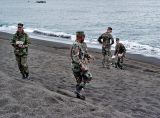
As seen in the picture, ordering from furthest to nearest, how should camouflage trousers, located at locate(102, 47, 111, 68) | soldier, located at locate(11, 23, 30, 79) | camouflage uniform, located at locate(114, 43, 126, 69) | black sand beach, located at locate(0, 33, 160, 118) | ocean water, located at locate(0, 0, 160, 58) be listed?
1. ocean water, located at locate(0, 0, 160, 58)
2. camouflage uniform, located at locate(114, 43, 126, 69)
3. camouflage trousers, located at locate(102, 47, 111, 68)
4. soldier, located at locate(11, 23, 30, 79)
5. black sand beach, located at locate(0, 33, 160, 118)

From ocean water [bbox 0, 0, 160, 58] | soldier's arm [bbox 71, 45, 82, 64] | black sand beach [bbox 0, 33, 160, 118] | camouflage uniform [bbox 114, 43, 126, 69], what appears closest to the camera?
black sand beach [bbox 0, 33, 160, 118]

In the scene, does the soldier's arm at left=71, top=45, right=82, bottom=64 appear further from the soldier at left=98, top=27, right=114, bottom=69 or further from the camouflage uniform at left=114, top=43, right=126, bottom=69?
the camouflage uniform at left=114, top=43, right=126, bottom=69

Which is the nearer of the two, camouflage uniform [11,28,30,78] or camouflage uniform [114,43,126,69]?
camouflage uniform [11,28,30,78]

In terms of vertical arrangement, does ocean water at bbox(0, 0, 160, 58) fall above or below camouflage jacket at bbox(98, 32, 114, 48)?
below

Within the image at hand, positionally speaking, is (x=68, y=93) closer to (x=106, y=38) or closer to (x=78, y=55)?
(x=78, y=55)

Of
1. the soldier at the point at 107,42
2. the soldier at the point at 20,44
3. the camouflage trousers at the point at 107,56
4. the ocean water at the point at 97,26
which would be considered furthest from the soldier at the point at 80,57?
the ocean water at the point at 97,26

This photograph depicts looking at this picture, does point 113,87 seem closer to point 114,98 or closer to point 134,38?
point 114,98

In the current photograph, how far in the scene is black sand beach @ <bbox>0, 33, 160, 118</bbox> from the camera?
906cm

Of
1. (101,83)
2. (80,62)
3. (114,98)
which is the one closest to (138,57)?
(101,83)

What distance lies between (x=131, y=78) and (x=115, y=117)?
7.17m

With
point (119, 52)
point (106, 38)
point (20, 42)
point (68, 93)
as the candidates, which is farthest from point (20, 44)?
point (119, 52)

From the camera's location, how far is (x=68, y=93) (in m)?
11.3

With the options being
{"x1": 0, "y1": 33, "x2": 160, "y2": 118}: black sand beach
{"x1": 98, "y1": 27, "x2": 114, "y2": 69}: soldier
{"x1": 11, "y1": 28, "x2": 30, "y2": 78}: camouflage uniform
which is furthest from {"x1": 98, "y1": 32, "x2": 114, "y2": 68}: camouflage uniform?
{"x1": 11, "y1": 28, "x2": 30, "y2": 78}: camouflage uniform

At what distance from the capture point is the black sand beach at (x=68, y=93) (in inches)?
357
